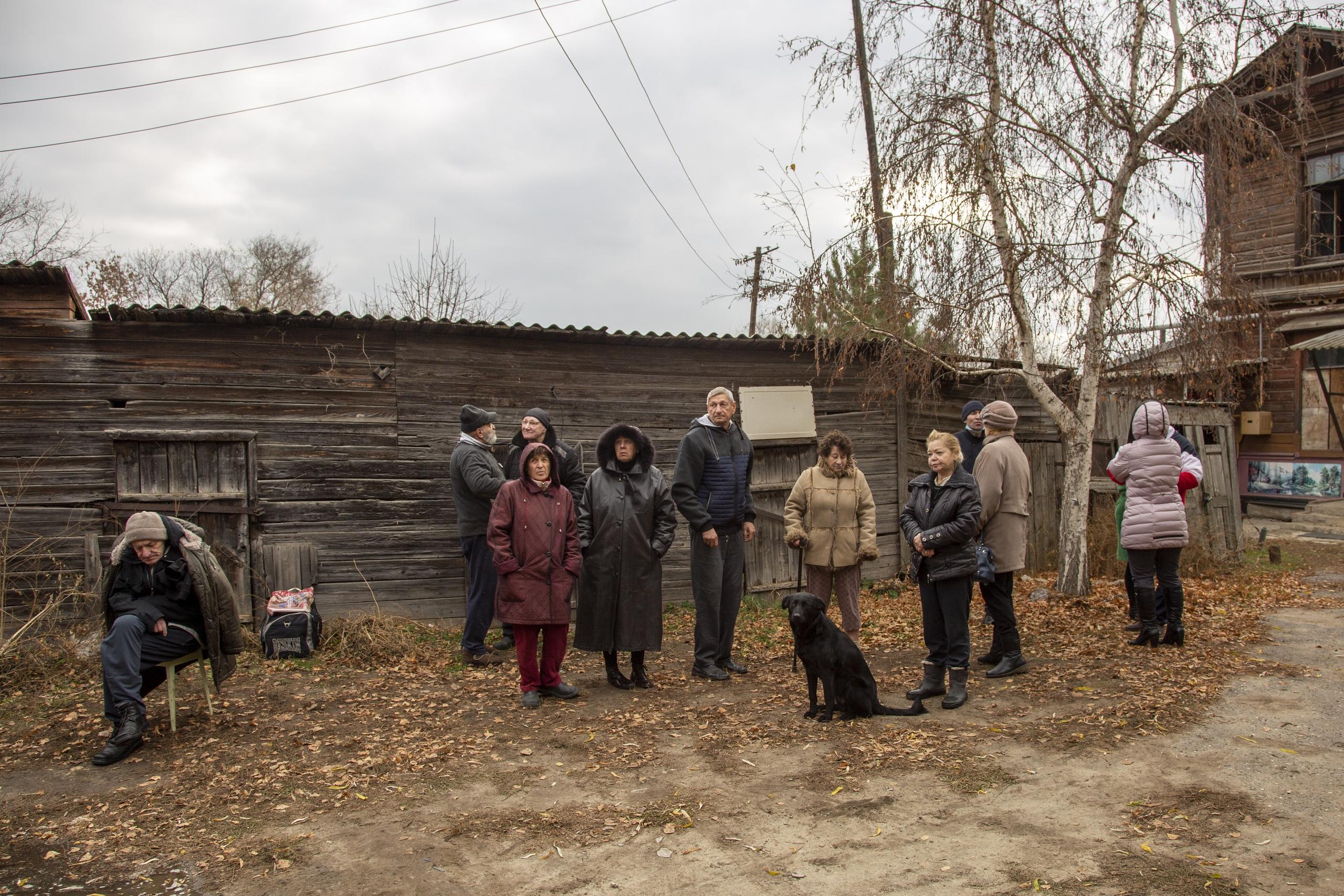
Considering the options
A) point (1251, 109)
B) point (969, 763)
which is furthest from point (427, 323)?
point (1251, 109)

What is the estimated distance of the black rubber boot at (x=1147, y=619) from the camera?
676 cm

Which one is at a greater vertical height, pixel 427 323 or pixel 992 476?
pixel 427 323

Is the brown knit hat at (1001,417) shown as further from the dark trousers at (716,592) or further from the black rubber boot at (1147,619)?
the dark trousers at (716,592)

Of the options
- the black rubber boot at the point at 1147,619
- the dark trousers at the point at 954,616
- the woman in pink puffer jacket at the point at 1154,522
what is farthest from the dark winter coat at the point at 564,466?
the black rubber boot at the point at 1147,619

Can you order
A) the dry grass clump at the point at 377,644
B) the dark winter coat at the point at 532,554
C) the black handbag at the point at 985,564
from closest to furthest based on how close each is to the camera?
the dark winter coat at the point at 532,554 → the black handbag at the point at 985,564 → the dry grass clump at the point at 377,644

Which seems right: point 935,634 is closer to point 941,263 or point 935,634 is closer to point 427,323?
point 941,263

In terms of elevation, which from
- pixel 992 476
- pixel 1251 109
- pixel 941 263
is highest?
pixel 1251 109

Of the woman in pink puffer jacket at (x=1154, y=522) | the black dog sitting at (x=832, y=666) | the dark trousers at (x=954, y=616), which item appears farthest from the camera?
the woman in pink puffer jacket at (x=1154, y=522)

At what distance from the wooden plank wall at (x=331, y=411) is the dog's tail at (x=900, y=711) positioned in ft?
13.8

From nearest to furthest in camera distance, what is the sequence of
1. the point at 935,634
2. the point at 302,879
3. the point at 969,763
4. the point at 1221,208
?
1. the point at 302,879
2. the point at 969,763
3. the point at 935,634
4. the point at 1221,208

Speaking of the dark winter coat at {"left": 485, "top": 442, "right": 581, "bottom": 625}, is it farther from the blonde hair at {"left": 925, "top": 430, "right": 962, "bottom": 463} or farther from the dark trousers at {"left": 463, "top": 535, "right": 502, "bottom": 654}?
the blonde hair at {"left": 925, "top": 430, "right": 962, "bottom": 463}

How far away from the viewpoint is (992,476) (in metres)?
6.04

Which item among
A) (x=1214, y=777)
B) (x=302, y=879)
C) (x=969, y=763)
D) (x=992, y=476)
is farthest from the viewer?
(x=992, y=476)

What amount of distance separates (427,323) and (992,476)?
5.09 meters
